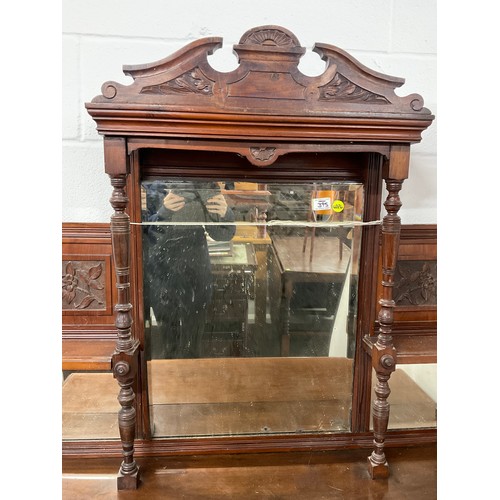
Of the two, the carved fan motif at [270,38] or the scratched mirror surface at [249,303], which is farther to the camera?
the scratched mirror surface at [249,303]

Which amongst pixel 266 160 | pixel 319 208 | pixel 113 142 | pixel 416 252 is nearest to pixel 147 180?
pixel 113 142

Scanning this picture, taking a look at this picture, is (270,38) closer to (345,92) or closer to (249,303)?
(345,92)

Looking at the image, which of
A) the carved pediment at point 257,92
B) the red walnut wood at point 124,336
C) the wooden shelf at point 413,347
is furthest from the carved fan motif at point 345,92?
the wooden shelf at point 413,347

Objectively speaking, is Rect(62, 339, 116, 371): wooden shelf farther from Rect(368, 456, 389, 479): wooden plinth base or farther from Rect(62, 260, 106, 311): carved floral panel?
Rect(368, 456, 389, 479): wooden plinth base

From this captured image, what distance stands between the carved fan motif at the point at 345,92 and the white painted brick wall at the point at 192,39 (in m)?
0.25

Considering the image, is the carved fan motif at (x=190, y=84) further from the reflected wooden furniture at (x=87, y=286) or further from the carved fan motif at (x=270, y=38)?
the reflected wooden furniture at (x=87, y=286)

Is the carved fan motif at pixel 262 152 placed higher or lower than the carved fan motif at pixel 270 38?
lower

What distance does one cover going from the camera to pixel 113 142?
788mm

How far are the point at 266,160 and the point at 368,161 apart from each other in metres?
0.32

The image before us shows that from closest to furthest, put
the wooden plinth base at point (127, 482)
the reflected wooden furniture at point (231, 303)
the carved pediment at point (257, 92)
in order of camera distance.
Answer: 1. the carved pediment at point (257, 92)
2. the wooden plinth base at point (127, 482)
3. the reflected wooden furniture at point (231, 303)

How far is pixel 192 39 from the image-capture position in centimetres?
102

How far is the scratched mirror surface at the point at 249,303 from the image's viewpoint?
100cm

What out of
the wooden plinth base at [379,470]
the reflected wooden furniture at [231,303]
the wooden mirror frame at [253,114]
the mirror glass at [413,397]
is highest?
the wooden mirror frame at [253,114]

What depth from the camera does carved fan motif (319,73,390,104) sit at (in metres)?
0.82
